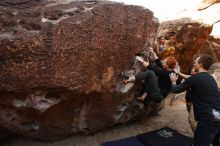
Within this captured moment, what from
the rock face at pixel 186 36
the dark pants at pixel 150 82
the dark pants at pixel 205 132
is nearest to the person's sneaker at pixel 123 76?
the dark pants at pixel 150 82

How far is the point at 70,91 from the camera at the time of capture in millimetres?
4590

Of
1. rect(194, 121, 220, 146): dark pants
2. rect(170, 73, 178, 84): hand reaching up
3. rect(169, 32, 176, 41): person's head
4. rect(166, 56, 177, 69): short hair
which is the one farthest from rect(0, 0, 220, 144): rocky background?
rect(169, 32, 176, 41): person's head

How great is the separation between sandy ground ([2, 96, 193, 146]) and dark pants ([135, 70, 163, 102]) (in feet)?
2.78

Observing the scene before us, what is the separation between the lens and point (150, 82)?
5.20 metres

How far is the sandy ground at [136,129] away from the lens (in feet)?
17.4

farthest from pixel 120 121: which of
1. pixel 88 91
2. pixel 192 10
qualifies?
pixel 192 10

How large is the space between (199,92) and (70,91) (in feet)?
5.53

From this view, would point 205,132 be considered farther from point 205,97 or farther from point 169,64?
point 169,64

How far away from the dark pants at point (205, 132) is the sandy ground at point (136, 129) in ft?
4.63

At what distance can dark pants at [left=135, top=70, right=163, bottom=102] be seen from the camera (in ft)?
16.8

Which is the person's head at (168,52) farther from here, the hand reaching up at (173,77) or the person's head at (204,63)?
the person's head at (204,63)

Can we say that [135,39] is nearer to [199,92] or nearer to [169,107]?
[199,92]

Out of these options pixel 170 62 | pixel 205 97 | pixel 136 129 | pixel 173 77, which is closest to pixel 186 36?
pixel 170 62

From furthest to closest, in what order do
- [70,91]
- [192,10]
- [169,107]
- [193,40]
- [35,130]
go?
[192,10] < [193,40] < [169,107] < [35,130] < [70,91]
